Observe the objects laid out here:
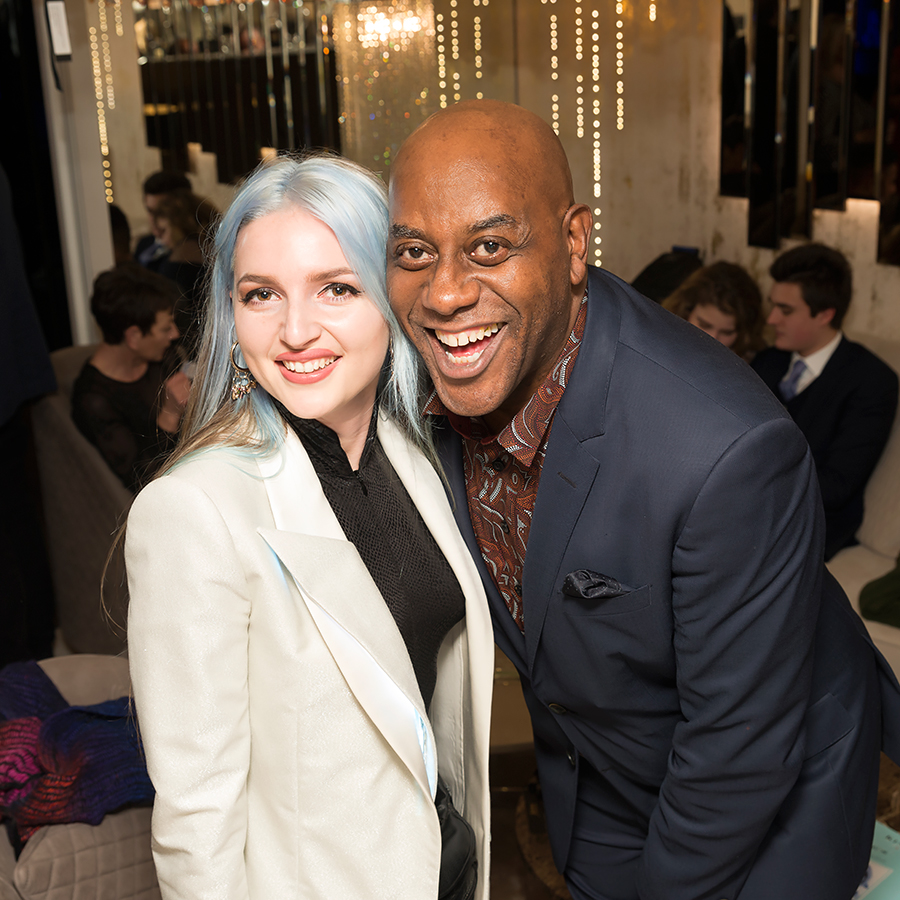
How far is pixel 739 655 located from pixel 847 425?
2180 millimetres

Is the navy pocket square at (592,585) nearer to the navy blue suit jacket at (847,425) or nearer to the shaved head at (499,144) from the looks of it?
the shaved head at (499,144)

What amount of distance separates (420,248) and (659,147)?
3.35m

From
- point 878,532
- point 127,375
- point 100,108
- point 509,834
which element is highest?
point 100,108

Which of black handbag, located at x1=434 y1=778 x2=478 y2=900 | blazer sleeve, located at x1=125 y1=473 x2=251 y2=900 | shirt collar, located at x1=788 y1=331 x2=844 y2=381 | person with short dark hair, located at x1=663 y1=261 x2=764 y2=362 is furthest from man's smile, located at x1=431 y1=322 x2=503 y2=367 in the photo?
person with short dark hair, located at x1=663 y1=261 x2=764 y2=362

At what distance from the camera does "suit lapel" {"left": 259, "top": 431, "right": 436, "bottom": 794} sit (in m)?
1.25

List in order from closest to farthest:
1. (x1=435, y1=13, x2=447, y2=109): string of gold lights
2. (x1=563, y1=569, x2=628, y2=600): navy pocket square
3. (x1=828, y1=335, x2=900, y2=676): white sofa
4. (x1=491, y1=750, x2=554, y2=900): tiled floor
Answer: (x1=563, y1=569, x2=628, y2=600): navy pocket square < (x1=491, y1=750, x2=554, y2=900): tiled floor < (x1=828, y1=335, x2=900, y2=676): white sofa < (x1=435, y1=13, x2=447, y2=109): string of gold lights

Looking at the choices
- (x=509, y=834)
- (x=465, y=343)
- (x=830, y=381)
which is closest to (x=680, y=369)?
(x=465, y=343)

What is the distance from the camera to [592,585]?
128 centimetres

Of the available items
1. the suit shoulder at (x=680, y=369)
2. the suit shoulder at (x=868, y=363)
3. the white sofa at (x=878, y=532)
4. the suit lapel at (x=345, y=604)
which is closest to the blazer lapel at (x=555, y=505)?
the suit shoulder at (x=680, y=369)

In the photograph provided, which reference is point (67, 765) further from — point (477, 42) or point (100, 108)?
point (477, 42)

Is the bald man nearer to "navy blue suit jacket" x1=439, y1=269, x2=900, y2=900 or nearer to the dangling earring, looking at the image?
"navy blue suit jacket" x1=439, y1=269, x2=900, y2=900

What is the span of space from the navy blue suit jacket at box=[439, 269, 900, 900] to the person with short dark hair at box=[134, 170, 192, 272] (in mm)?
2904

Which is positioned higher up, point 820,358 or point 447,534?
point 447,534

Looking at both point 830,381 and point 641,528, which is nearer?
point 641,528
